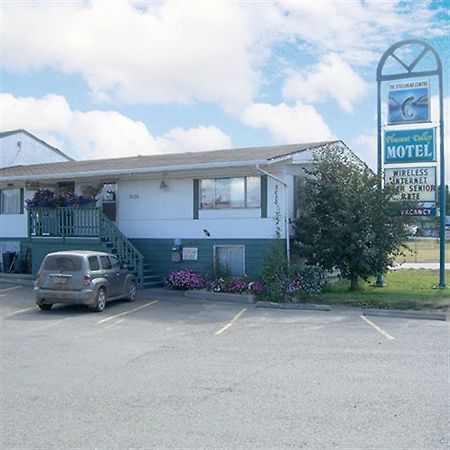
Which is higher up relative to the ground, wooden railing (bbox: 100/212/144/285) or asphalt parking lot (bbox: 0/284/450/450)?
wooden railing (bbox: 100/212/144/285)

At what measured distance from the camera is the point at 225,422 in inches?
242

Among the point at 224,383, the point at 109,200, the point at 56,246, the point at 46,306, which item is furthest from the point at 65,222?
the point at 224,383

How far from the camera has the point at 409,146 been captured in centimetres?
1972

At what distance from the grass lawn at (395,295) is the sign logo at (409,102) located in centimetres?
550

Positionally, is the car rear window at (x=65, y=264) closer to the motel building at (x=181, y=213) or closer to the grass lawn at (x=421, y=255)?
the motel building at (x=181, y=213)

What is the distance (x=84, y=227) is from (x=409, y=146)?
11.5 m

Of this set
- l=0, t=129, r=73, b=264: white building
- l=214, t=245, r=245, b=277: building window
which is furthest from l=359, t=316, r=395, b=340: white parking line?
l=0, t=129, r=73, b=264: white building

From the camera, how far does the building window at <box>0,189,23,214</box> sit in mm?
25359

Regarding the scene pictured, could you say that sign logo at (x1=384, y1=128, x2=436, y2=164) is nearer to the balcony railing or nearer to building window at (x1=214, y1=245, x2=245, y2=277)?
building window at (x1=214, y1=245, x2=245, y2=277)

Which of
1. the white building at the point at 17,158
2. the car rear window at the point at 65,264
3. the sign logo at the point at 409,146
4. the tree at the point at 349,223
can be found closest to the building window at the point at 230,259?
the tree at the point at 349,223

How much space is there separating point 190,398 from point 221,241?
13.0 m

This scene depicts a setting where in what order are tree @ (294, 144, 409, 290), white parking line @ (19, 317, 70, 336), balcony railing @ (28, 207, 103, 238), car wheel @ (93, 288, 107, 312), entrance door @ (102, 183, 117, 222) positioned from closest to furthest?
white parking line @ (19, 317, 70, 336), car wheel @ (93, 288, 107, 312), tree @ (294, 144, 409, 290), balcony railing @ (28, 207, 103, 238), entrance door @ (102, 183, 117, 222)

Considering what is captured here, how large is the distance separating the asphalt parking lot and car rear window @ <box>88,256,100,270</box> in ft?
5.45

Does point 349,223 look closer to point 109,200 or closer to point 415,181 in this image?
point 415,181
